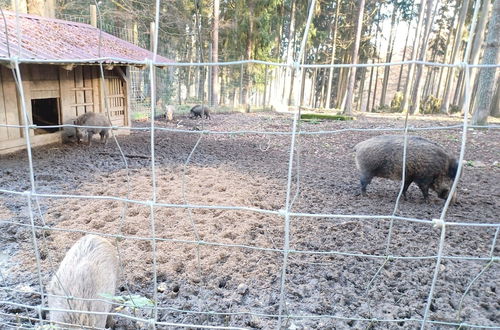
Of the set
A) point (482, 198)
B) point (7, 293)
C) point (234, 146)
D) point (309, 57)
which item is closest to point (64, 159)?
point (234, 146)

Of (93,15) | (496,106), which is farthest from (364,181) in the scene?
(496,106)

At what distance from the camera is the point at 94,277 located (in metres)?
2.39

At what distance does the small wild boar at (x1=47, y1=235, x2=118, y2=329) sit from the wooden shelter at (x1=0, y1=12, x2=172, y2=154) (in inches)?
179

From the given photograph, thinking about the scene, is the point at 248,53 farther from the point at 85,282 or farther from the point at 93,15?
the point at 85,282

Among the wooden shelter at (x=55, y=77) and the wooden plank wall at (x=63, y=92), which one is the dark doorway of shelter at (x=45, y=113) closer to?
the wooden shelter at (x=55, y=77)

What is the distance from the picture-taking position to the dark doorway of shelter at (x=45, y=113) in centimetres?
895

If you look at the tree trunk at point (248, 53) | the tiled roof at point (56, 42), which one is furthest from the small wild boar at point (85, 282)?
the tree trunk at point (248, 53)

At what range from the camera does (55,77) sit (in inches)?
322

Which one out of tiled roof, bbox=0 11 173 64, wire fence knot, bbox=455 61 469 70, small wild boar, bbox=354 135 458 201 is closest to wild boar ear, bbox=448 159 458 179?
small wild boar, bbox=354 135 458 201

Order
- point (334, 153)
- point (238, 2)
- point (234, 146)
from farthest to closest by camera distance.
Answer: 1. point (238, 2)
2. point (234, 146)
3. point (334, 153)

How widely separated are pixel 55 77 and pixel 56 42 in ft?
2.55

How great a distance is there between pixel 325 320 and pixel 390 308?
511mm

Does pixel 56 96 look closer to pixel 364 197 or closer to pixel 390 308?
pixel 364 197

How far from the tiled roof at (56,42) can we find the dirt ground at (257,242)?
197 centimetres
